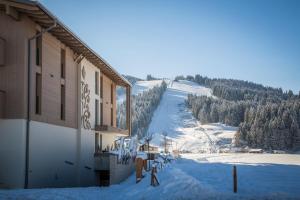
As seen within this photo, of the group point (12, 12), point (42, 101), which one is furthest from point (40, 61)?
point (12, 12)

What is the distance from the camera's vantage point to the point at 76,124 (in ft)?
84.5

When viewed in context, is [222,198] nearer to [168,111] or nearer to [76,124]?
[76,124]

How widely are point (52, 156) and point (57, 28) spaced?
6.76 m

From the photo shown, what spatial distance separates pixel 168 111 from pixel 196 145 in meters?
56.2

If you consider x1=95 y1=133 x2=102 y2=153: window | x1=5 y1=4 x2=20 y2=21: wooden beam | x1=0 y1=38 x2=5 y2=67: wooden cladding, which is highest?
x1=5 y1=4 x2=20 y2=21: wooden beam

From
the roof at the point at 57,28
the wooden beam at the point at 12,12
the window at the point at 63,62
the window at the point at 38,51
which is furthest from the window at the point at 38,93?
the window at the point at 63,62

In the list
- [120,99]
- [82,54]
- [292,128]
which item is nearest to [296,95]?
[120,99]

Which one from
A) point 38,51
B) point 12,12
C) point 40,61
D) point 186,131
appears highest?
point 12,12

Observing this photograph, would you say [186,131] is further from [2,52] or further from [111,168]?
[2,52]

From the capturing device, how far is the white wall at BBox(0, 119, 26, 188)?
18.1 m

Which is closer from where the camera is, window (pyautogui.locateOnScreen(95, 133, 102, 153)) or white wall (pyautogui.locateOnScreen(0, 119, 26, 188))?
white wall (pyautogui.locateOnScreen(0, 119, 26, 188))

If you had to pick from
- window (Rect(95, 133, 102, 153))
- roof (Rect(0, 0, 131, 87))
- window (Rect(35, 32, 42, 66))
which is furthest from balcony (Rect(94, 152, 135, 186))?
roof (Rect(0, 0, 131, 87))

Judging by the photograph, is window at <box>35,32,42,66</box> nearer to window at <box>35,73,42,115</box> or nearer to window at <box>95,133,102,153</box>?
window at <box>35,73,42,115</box>

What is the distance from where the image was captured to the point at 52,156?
21.5 metres
